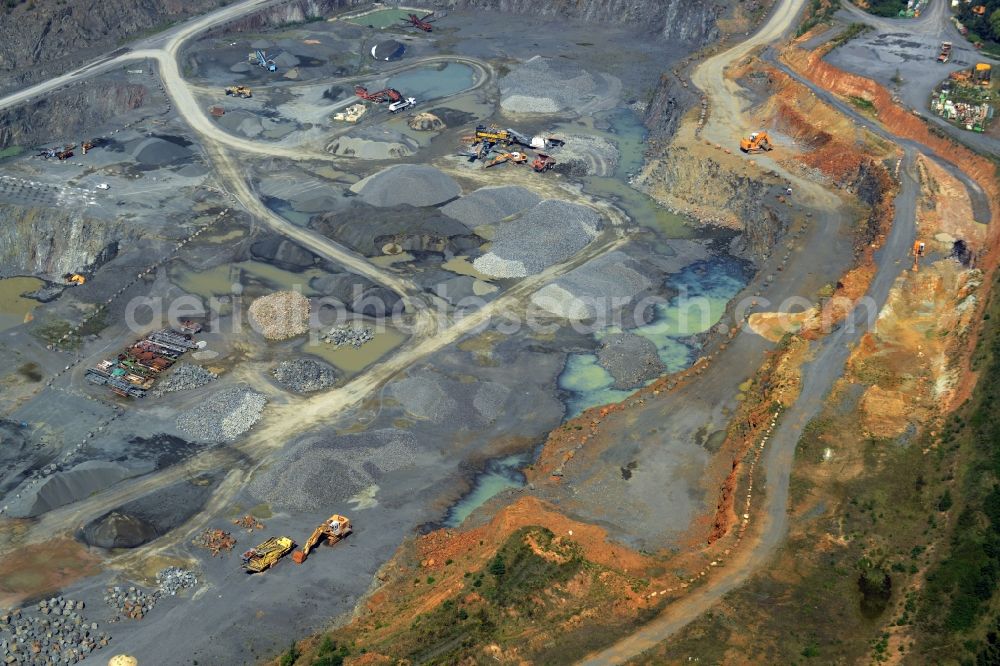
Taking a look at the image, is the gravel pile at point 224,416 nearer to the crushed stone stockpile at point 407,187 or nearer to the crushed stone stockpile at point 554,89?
the crushed stone stockpile at point 407,187

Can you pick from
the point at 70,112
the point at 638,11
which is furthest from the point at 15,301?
the point at 638,11

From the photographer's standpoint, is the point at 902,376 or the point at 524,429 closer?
the point at 902,376

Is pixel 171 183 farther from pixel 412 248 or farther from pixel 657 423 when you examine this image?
pixel 657 423

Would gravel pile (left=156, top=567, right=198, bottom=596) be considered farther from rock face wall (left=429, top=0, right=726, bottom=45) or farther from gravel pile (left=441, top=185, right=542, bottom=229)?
rock face wall (left=429, top=0, right=726, bottom=45)

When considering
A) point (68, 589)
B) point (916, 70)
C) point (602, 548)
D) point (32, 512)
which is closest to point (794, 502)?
point (602, 548)

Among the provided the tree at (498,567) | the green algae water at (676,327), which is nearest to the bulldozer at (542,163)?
the green algae water at (676,327)
